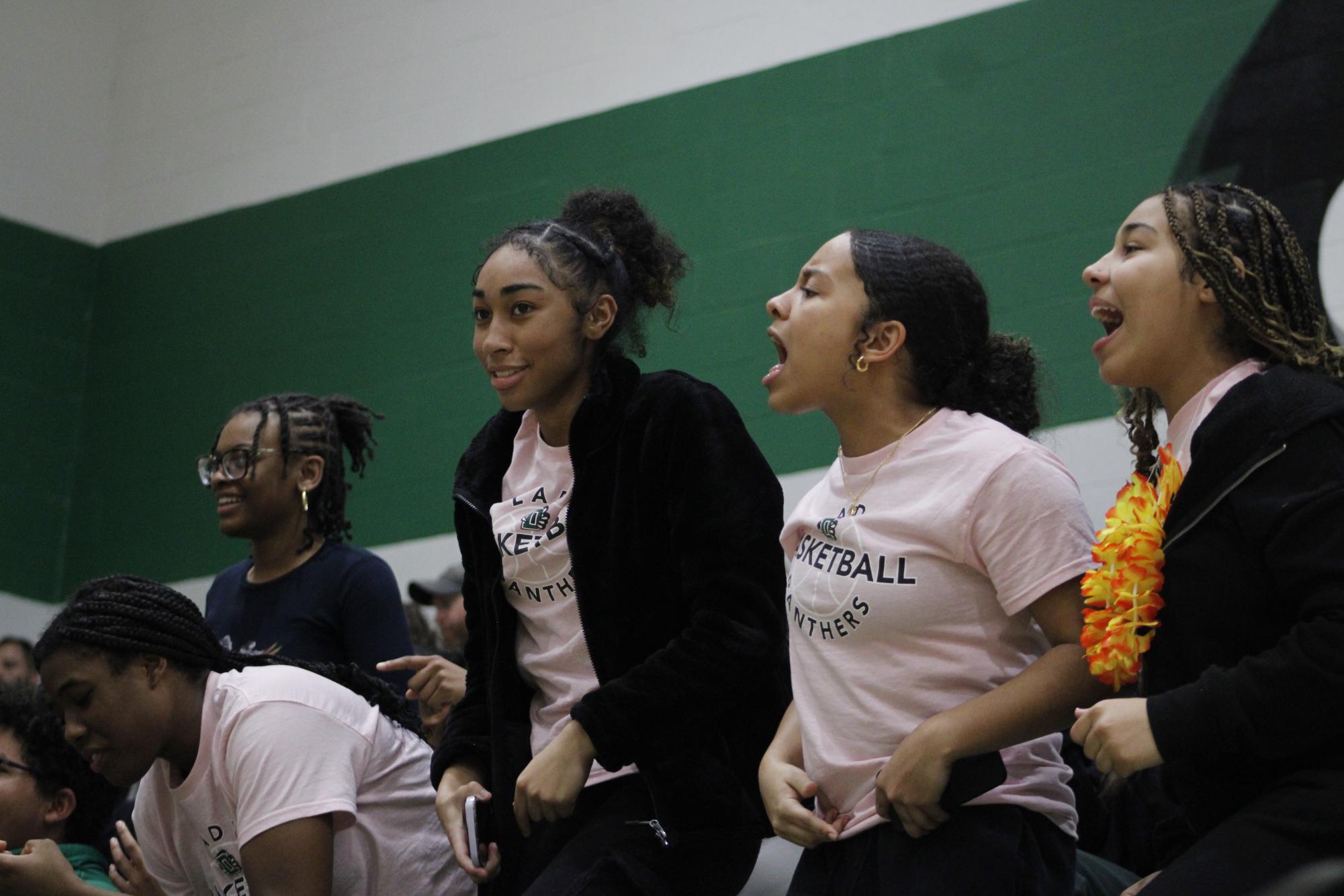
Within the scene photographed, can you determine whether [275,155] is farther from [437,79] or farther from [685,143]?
[685,143]

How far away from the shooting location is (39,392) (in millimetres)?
5875

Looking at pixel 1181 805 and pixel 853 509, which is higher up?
pixel 853 509

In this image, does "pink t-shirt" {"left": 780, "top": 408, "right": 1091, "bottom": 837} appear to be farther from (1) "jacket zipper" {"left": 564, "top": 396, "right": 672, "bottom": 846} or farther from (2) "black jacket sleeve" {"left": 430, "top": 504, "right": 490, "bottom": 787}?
(2) "black jacket sleeve" {"left": 430, "top": 504, "right": 490, "bottom": 787}

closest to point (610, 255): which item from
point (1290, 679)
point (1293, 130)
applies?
point (1290, 679)

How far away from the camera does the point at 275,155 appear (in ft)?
18.5

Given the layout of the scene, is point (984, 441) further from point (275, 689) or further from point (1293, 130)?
point (1293, 130)

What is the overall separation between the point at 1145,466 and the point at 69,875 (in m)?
1.84

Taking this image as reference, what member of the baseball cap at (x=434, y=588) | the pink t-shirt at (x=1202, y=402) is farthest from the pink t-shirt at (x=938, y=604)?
the baseball cap at (x=434, y=588)

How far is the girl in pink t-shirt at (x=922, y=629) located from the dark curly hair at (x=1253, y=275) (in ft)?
0.97

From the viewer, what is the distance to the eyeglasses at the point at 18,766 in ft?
10.0

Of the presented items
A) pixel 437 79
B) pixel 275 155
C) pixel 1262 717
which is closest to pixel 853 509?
pixel 1262 717

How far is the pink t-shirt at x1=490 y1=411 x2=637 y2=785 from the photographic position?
2.38 meters

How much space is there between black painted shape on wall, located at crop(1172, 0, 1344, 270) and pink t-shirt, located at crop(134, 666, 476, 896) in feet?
7.72

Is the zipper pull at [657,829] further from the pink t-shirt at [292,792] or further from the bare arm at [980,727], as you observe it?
the pink t-shirt at [292,792]
